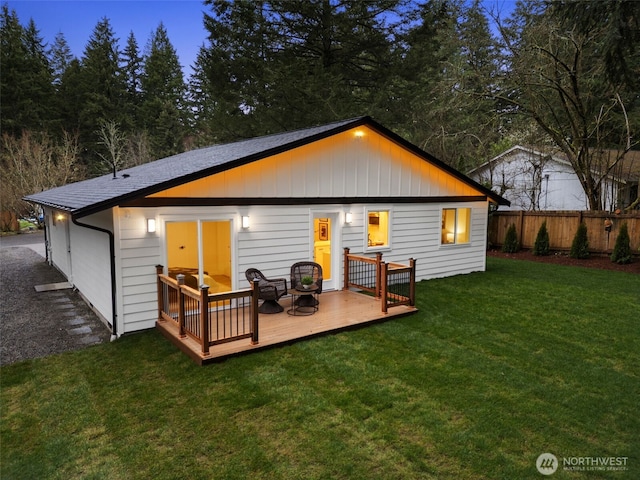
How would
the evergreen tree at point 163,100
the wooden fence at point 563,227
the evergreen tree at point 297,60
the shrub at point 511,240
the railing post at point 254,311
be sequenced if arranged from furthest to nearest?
the evergreen tree at point 163,100 → the evergreen tree at point 297,60 → the shrub at point 511,240 → the wooden fence at point 563,227 → the railing post at point 254,311

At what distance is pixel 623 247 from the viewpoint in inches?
490

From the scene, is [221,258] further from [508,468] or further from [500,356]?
[508,468]

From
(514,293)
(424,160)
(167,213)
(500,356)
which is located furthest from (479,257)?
(167,213)

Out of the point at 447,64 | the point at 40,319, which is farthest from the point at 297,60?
the point at 40,319

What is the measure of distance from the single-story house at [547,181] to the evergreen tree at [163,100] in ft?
81.5

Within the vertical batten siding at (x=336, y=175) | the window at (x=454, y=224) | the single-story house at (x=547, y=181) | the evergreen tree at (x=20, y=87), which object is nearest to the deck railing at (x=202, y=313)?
the vertical batten siding at (x=336, y=175)

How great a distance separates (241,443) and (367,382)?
5.65 feet

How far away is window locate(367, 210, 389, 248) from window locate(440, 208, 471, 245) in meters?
2.08

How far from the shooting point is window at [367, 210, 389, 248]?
379 inches

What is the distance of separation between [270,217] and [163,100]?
105 ft

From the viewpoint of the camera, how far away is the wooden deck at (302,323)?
552 centimetres

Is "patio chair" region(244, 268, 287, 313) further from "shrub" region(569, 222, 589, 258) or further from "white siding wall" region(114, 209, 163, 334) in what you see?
"shrub" region(569, 222, 589, 258)

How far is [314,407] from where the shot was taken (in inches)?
166

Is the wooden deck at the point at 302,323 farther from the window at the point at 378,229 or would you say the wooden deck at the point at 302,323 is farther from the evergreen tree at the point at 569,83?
the evergreen tree at the point at 569,83
